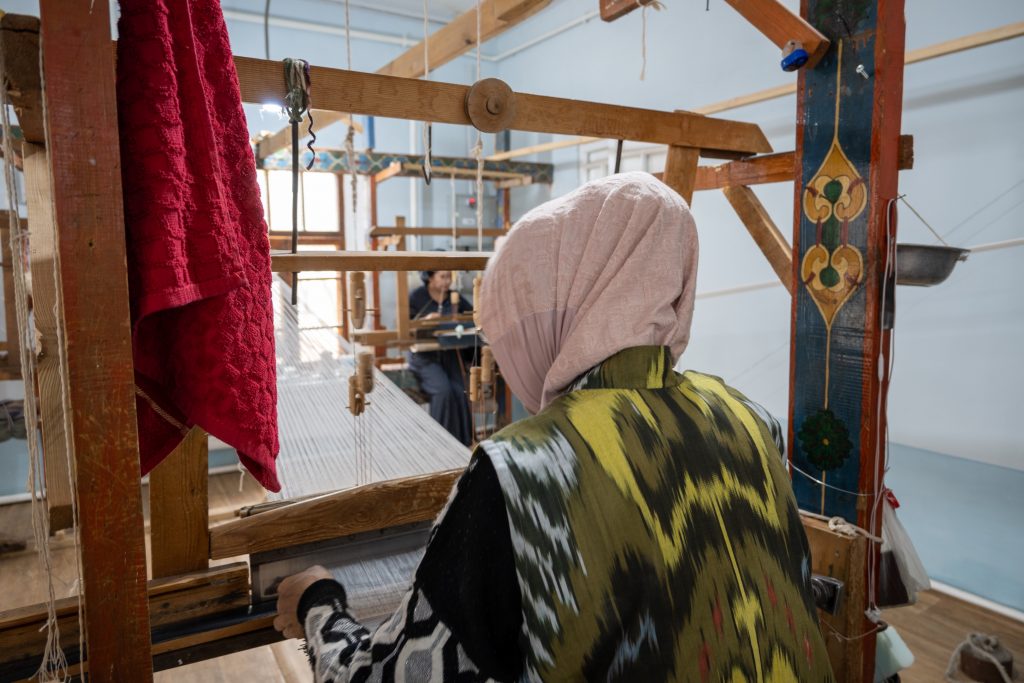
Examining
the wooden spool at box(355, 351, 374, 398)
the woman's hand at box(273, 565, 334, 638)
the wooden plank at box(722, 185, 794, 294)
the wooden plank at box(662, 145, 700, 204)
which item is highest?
the wooden plank at box(662, 145, 700, 204)

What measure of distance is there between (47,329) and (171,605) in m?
0.48

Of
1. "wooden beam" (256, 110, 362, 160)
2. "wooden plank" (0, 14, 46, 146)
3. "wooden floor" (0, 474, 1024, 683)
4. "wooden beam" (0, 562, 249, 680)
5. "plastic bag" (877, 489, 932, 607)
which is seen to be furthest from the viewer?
"wooden beam" (256, 110, 362, 160)

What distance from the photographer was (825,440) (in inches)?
67.0

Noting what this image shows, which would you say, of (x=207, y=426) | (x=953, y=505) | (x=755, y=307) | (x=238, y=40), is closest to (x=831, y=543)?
(x=207, y=426)

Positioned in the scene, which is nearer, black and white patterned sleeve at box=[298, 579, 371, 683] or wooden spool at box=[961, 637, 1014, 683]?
black and white patterned sleeve at box=[298, 579, 371, 683]

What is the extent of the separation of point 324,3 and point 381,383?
476cm

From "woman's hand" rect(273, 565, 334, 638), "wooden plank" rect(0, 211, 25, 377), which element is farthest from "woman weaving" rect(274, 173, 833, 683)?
"wooden plank" rect(0, 211, 25, 377)

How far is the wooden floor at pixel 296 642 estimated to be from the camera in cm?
232

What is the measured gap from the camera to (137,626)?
0.59 m

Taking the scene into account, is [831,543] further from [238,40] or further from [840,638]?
[238,40]

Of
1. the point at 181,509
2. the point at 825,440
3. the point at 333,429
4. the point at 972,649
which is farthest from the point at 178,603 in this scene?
the point at 972,649

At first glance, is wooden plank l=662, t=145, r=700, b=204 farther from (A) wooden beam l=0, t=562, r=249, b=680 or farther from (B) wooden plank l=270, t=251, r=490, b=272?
(A) wooden beam l=0, t=562, r=249, b=680

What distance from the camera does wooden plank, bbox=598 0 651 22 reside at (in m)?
1.56

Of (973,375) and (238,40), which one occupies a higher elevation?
(238,40)
